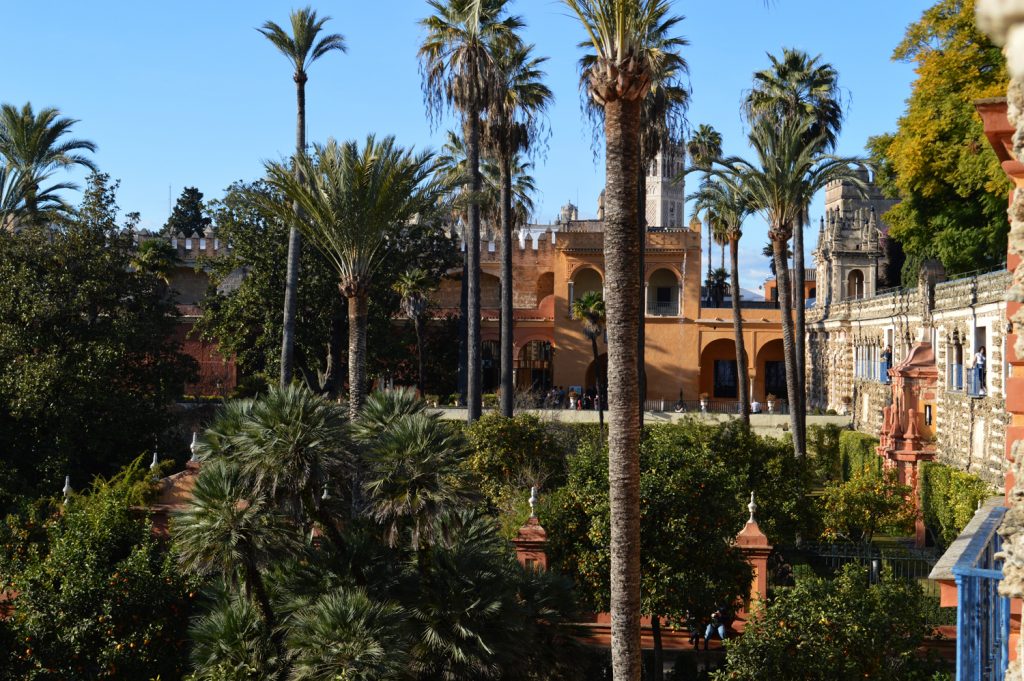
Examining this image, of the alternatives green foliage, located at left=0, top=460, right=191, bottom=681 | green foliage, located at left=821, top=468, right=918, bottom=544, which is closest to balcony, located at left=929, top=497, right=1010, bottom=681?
green foliage, located at left=0, top=460, right=191, bottom=681

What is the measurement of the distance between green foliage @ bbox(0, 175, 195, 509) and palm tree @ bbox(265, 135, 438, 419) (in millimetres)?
11430

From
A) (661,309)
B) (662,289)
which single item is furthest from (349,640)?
(662,289)

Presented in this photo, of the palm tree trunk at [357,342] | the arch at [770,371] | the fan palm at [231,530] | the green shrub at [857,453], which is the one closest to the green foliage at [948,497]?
the green shrub at [857,453]

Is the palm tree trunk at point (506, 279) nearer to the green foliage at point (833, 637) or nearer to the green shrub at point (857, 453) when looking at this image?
the green shrub at point (857, 453)

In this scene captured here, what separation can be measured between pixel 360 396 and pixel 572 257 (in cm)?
2964

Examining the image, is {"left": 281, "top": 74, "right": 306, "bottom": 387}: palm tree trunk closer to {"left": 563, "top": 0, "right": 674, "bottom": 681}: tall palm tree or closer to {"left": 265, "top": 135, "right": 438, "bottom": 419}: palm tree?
{"left": 265, "top": 135, "right": 438, "bottom": 419}: palm tree

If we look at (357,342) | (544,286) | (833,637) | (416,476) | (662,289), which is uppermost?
(544,286)

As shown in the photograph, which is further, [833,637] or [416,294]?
[416,294]

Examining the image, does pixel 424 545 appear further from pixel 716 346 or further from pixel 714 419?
pixel 716 346

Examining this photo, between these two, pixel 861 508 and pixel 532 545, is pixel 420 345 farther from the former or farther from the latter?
pixel 532 545

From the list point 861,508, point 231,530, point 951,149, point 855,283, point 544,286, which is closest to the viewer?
point 231,530

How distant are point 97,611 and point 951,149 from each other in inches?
954

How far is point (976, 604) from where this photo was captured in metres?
5.53

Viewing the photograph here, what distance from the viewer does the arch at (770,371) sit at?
47344 mm
